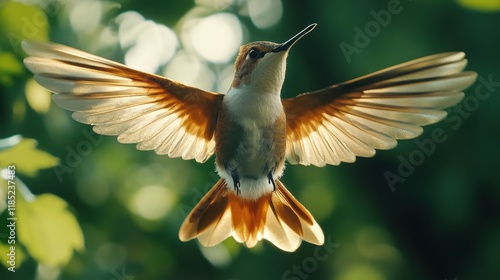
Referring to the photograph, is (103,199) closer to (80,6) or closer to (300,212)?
(80,6)

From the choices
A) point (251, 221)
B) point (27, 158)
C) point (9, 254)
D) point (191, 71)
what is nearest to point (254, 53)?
point (251, 221)

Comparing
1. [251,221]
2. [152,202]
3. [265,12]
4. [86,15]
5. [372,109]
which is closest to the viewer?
[372,109]

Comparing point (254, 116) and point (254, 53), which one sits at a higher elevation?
point (254, 53)

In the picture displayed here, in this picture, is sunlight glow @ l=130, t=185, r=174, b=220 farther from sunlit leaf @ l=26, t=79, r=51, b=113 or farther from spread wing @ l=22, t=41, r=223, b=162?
sunlit leaf @ l=26, t=79, r=51, b=113

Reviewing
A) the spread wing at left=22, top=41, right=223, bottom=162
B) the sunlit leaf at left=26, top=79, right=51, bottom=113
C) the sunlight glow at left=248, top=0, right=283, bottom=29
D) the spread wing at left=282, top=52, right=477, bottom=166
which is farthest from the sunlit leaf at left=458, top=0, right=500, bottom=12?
the sunlight glow at left=248, top=0, right=283, bottom=29

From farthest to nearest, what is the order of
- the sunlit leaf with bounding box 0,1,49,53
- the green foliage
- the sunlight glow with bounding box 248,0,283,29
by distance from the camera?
the sunlight glow with bounding box 248,0,283,29 < the sunlit leaf with bounding box 0,1,49,53 < the green foliage

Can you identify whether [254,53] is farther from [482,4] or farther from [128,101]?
[482,4]

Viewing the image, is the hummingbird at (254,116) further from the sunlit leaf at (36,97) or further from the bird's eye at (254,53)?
the sunlit leaf at (36,97)
